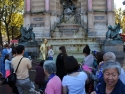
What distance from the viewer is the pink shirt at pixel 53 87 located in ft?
15.0

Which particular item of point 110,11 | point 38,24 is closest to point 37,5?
point 38,24

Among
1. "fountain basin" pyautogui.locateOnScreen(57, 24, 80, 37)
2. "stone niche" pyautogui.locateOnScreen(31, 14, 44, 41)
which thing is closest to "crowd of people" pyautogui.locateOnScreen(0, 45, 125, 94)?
"fountain basin" pyautogui.locateOnScreen(57, 24, 80, 37)

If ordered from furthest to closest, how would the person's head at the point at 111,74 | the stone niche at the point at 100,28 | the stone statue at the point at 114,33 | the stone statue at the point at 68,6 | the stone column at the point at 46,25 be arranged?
the stone statue at the point at 68,6
the stone niche at the point at 100,28
the stone column at the point at 46,25
the stone statue at the point at 114,33
the person's head at the point at 111,74

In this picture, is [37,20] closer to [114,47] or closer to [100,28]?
[100,28]

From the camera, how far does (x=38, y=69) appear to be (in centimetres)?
695

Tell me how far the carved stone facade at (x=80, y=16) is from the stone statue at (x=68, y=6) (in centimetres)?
82

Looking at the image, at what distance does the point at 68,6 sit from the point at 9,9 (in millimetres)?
16478

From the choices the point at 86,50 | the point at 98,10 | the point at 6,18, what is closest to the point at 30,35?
the point at 98,10

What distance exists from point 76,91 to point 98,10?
2661cm

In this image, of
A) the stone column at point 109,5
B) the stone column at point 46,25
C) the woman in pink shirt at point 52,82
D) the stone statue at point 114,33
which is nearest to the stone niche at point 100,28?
the stone column at point 109,5

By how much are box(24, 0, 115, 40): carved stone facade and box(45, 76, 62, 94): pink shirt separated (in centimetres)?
2517

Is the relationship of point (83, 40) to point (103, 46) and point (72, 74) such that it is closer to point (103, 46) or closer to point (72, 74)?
point (103, 46)

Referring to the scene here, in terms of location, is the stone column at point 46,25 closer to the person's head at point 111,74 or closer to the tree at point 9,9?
the tree at point 9,9

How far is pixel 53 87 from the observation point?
4.61 m
